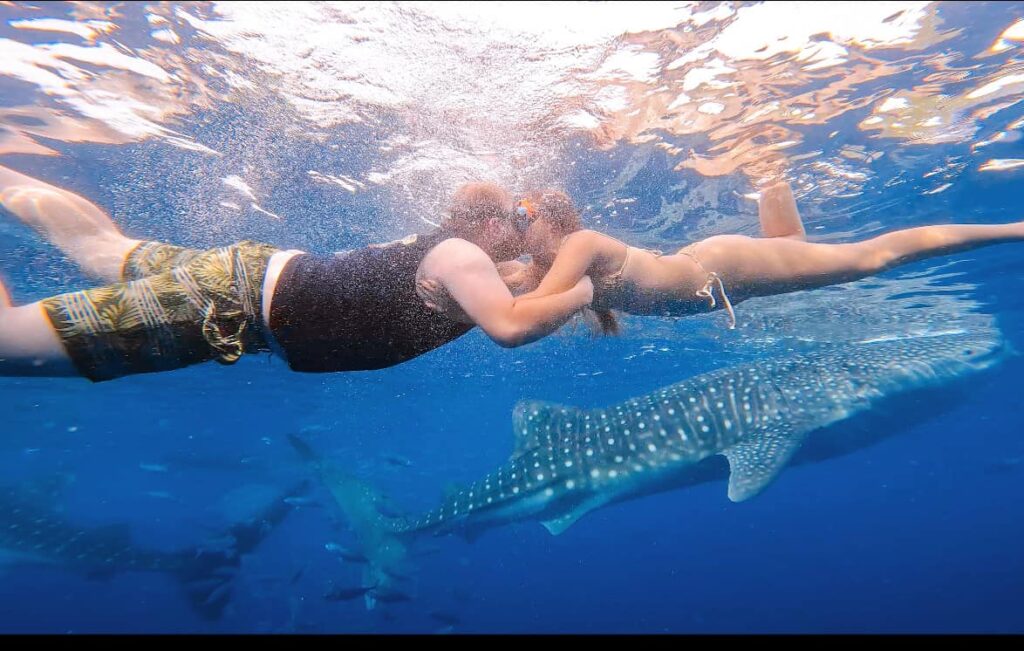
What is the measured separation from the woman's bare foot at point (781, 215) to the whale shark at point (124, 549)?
46.0 feet

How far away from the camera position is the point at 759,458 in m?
8.38

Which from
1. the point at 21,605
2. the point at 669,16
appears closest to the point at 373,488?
the point at 669,16

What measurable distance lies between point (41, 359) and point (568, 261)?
3.51 metres

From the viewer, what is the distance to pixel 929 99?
6797 mm

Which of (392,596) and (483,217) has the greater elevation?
(483,217)

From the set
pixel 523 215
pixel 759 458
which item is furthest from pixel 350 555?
pixel 523 215

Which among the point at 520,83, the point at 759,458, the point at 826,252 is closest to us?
the point at 826,252

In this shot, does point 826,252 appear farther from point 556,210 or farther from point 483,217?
point 483,217

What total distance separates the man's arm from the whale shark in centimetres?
1353

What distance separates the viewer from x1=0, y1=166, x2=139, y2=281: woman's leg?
3744 millimetres

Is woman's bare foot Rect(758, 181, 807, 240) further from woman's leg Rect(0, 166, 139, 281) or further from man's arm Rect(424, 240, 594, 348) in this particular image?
woman's leg Rect(0, 166, 139, 281)

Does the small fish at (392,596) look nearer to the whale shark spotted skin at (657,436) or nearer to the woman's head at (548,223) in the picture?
the whale shark spotted skin at (657,436)

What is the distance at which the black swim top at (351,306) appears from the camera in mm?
3590

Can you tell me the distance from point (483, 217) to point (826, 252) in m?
2.88
